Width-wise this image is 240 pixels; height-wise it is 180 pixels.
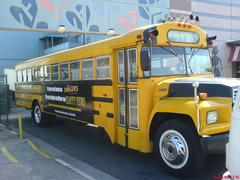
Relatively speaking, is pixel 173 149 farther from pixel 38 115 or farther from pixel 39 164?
pixel 38 115

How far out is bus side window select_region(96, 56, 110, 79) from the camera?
7555 millimetres

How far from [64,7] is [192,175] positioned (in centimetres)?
942

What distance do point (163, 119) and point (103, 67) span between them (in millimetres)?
2172

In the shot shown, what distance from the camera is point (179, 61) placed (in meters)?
6.93

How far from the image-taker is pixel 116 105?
7.33 metres

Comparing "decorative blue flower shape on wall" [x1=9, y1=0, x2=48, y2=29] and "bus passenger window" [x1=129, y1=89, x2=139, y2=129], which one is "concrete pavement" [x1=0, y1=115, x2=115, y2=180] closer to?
"bus passenger window" [x1=129, y1=89, x2=139, y2=129]

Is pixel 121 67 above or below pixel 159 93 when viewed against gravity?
above

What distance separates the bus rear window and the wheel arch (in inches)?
63.3

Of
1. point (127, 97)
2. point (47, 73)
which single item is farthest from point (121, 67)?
point (47, 73)

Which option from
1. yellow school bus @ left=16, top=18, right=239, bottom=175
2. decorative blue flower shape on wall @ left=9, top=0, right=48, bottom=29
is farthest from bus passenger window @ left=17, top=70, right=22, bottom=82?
yellow school bus @ left=16, top=18, right=239, bottom=175

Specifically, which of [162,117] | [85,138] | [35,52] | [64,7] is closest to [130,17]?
[64,7]

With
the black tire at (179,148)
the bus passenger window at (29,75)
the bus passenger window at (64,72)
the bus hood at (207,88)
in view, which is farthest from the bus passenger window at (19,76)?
the bus hood at (207,88)

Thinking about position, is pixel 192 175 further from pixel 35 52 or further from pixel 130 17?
pixel 35 52

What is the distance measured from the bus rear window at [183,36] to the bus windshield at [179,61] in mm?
166
